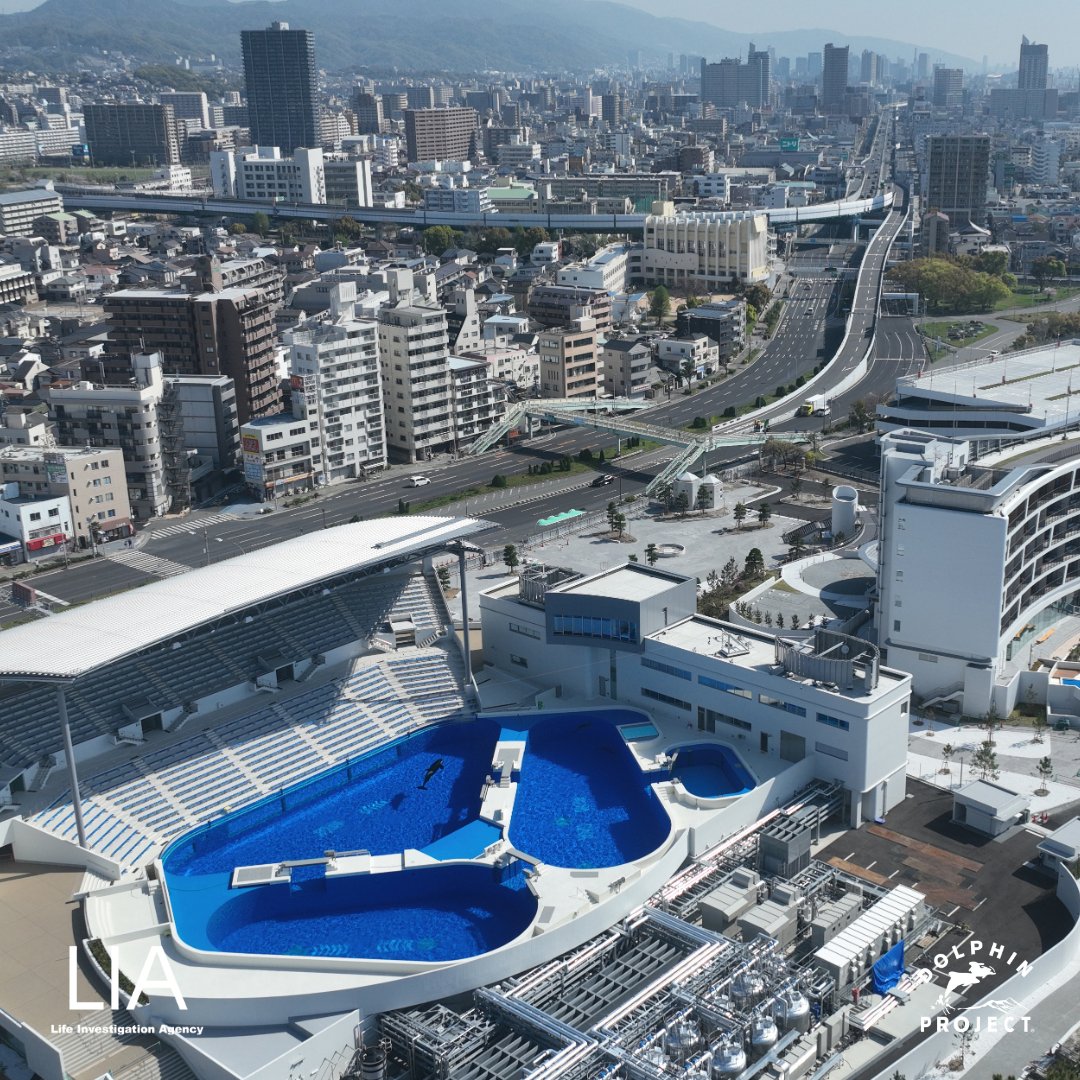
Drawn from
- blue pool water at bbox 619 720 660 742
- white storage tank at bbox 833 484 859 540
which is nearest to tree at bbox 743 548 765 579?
white storage tank at bbox 833 484 859 540

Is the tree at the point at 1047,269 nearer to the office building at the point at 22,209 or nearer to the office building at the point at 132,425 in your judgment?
the office building at the point at 132,425

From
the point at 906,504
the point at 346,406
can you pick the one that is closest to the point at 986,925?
the point at 906,504

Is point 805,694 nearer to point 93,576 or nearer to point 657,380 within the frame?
point 93,576

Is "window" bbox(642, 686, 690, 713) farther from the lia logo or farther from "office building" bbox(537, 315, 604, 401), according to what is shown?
"office building" bbox(537, 315, 604, 401)

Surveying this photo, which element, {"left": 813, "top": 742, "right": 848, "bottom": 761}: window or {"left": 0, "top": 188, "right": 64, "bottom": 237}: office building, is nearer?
{"left": 813, "top": 742, "right": 848, "bottom": 761}: window

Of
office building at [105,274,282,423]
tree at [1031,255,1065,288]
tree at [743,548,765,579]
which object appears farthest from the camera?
tree at [1031,255,1065,288]

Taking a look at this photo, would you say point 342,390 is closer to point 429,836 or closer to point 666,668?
point 666,668
